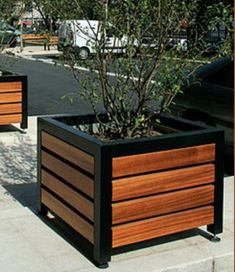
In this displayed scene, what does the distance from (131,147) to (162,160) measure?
275 millimetres

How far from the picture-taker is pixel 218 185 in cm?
439

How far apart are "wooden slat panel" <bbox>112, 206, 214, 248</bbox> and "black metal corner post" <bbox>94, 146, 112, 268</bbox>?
0.07 metres

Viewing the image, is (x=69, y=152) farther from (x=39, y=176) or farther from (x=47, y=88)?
(x=47, y=88)

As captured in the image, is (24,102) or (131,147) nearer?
(131,147)

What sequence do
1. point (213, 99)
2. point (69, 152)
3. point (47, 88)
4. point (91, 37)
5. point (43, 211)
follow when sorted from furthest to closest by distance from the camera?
point (47, 88), point (213, 99), point (43, 211), point (91, 37), point (69, 152)

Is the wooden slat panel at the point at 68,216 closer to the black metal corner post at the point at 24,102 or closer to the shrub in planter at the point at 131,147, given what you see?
the shrub in planter at the point at 131,147

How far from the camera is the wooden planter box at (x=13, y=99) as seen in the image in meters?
8.69

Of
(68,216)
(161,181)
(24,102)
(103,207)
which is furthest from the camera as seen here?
(24,102)

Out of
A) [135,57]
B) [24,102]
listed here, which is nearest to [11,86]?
[24,102]

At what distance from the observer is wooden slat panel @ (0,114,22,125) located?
873 cm

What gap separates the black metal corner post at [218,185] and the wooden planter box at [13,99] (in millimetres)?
4922

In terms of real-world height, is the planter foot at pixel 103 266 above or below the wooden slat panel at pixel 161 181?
below

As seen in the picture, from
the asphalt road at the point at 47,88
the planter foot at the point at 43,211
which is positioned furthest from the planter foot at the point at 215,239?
the asphalt road at the point at 47,88

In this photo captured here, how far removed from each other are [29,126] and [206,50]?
16.8 ft
